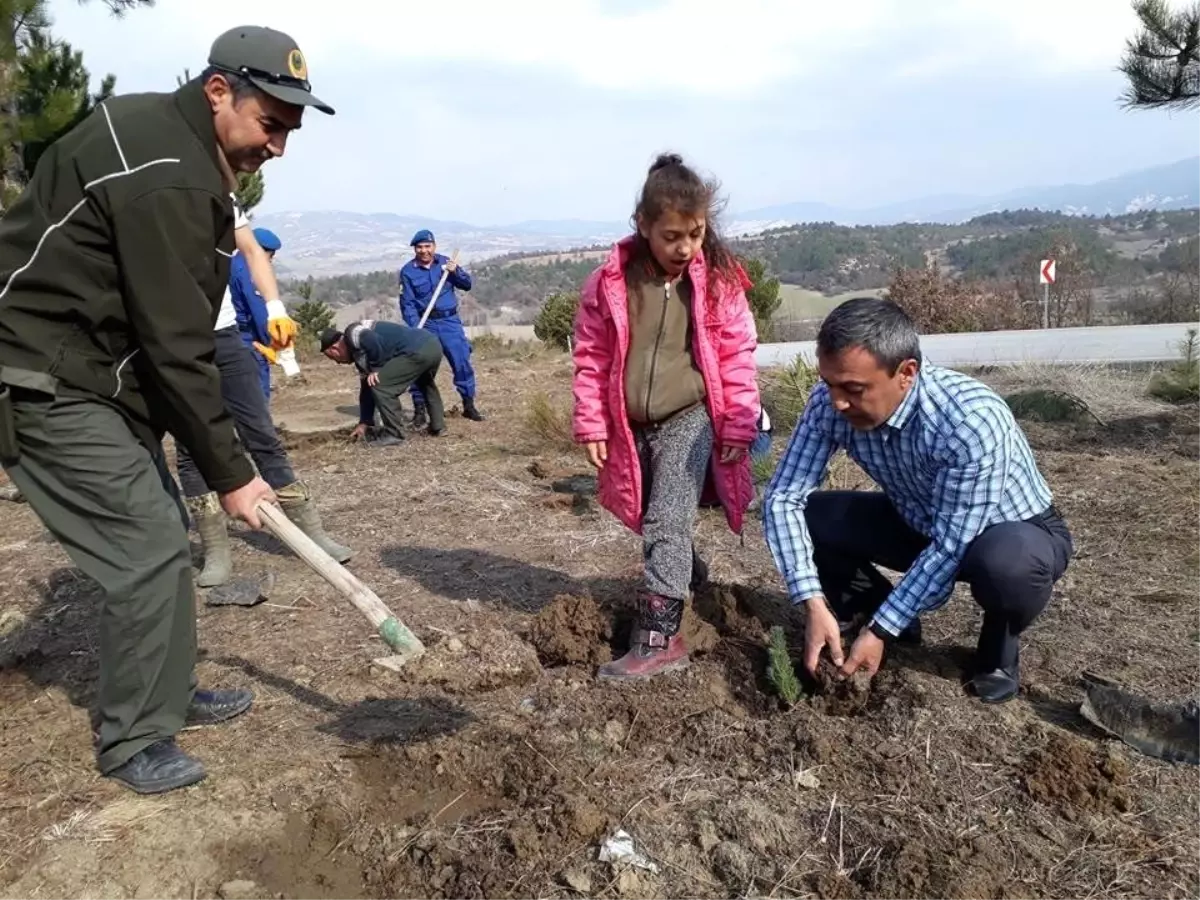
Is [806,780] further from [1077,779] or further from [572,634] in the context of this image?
[572,634]

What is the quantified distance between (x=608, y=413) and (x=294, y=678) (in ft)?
4.39

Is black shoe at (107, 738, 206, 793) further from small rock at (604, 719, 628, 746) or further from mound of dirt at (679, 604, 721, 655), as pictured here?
mound of dirt at (679, 604, 721, 655)

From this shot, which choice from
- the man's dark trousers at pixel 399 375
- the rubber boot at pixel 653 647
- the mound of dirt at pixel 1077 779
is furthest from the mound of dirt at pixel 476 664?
the man's dark trousers at pixel 399 375

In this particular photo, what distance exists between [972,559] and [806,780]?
776 millimetres

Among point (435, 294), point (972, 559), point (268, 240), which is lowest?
point (972, 559)

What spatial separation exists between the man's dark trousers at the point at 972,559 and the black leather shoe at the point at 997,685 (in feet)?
0.08

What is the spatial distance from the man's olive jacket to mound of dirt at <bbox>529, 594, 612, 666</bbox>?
1.32 meters

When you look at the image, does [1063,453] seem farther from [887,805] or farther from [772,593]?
[887,805]

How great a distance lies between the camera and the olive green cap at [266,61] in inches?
86.3

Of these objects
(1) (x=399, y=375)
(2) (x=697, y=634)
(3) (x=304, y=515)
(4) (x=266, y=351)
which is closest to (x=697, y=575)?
(2) (x=697, y=634)

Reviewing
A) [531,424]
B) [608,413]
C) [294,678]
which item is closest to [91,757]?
[294,678]

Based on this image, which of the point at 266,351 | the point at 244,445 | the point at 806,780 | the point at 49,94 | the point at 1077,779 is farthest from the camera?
the point at 49,94

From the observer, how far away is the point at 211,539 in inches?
157

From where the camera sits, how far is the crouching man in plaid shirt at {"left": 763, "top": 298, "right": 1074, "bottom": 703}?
2.50m
